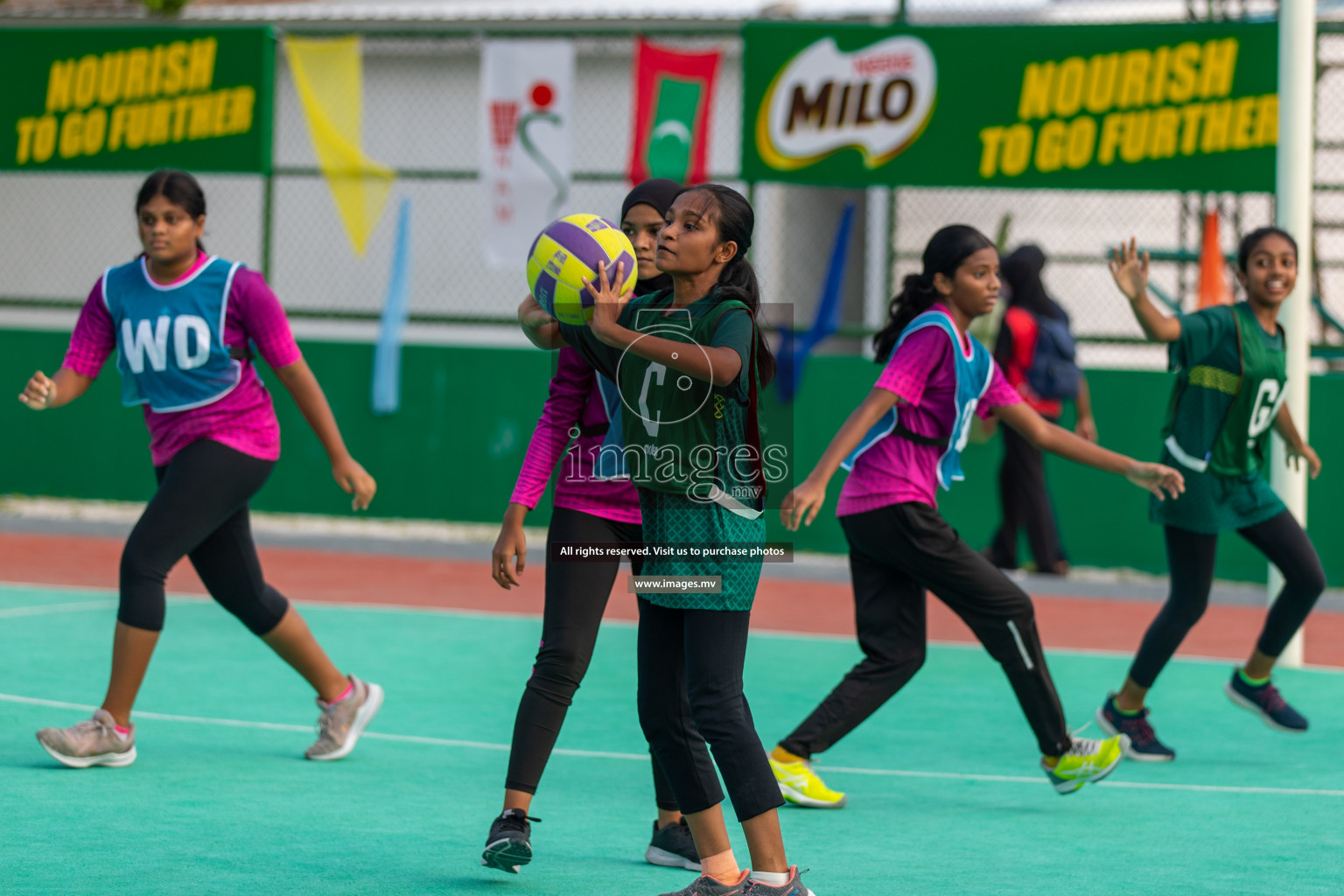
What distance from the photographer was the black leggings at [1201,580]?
6648 millimetres

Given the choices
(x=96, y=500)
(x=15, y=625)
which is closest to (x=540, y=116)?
(x=96, y=500)

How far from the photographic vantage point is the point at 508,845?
4.41 metres

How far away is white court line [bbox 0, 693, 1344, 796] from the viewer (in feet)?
19.8

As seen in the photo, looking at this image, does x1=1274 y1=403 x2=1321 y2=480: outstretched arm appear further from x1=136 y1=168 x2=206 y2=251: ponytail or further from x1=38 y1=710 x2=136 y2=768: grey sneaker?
x1=38 y1=710 x2=136 y2=768: grey sneaker

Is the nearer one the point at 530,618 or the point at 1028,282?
the point at 530,618

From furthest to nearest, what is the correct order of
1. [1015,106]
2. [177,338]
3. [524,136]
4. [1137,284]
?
[524,136], [1015,106], [1137,284], [177,338]

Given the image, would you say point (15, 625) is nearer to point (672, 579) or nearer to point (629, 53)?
point (672, 579)

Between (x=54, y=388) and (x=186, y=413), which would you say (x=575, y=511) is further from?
(x=54, y=388)

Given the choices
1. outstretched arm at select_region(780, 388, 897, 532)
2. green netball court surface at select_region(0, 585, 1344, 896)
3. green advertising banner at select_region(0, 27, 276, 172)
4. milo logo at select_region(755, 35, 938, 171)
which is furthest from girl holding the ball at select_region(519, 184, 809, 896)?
green advertising banner at select_region(0, 27, 276, 172)

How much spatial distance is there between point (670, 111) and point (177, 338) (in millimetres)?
7425

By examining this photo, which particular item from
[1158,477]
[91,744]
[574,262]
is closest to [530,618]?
[91,744]

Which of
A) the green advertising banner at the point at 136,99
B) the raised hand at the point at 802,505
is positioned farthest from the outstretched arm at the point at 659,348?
the green advertising banner at the point at 136,99

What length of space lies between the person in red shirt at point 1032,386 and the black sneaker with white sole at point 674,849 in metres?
6.60

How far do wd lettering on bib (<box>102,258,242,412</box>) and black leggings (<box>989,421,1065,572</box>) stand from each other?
657 cm
